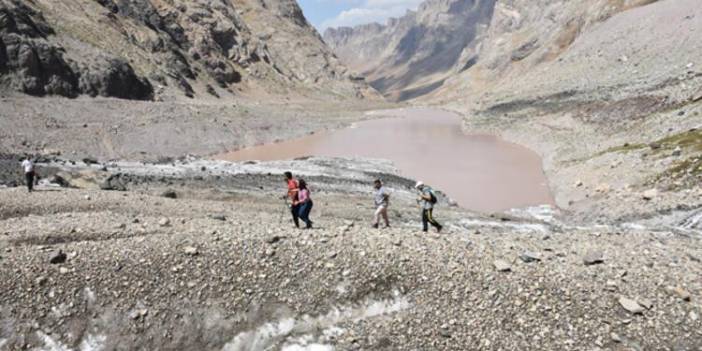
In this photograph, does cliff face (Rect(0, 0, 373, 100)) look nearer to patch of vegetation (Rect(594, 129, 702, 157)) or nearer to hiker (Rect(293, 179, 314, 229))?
hiker (Rect(293, 179, 314, 229))

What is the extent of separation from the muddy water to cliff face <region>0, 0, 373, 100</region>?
2427cm

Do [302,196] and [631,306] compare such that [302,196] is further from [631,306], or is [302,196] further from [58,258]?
[631,306]

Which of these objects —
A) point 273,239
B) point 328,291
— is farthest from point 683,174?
point 273,239

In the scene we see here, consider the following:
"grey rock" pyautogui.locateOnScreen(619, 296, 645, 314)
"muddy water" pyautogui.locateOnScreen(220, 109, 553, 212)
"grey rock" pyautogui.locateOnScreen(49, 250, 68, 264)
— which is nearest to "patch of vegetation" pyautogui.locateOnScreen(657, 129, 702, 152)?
"muddy water" pyautogui.locateOnScreen(220, 109, 553, 212)

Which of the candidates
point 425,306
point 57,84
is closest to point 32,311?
point 425,306

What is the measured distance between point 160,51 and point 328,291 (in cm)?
10188

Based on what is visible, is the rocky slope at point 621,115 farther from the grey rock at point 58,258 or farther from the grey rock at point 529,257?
the grey rock at point 58,258

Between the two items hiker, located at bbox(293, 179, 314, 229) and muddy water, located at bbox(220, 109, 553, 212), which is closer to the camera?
hiker, located at bbox(293, 179, 314, 229)

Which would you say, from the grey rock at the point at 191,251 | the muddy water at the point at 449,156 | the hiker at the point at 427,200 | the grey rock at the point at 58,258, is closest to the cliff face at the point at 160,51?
the muddy water at the point at 449,156

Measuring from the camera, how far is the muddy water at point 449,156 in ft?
129

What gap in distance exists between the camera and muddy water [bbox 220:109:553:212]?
39312 millimetres

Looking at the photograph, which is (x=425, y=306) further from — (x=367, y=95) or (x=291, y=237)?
(x=367, y=95)

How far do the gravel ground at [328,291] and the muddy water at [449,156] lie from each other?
20251mm

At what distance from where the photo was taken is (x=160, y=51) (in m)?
106
